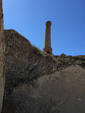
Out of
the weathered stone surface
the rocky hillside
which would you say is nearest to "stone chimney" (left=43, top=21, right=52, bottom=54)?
the rocky hillside

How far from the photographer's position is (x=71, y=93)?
7.48 m

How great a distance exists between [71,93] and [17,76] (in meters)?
2.70

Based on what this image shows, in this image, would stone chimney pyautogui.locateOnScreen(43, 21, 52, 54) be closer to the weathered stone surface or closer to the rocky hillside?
the rocky hillside

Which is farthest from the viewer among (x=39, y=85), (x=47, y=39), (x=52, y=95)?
(x=47, y=39)

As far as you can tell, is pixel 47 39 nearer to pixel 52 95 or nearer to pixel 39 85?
pixel 39 85

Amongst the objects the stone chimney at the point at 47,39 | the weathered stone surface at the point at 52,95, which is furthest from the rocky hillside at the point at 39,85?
the stone chimney at the point at 47,39

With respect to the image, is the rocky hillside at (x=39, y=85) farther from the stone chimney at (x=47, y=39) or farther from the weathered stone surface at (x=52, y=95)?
the stone chimney at (x=47, y=39)

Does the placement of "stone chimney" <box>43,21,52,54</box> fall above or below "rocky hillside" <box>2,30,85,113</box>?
above

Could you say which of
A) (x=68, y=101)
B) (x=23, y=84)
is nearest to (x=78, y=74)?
(x=68, y=101)

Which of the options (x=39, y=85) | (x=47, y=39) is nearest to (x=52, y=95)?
(x=39, y=85)

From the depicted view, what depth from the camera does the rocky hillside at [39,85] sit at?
261 inches

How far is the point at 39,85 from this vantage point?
739 cm

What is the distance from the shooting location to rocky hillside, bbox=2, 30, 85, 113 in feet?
21.8

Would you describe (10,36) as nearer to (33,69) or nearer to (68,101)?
(33,69)
